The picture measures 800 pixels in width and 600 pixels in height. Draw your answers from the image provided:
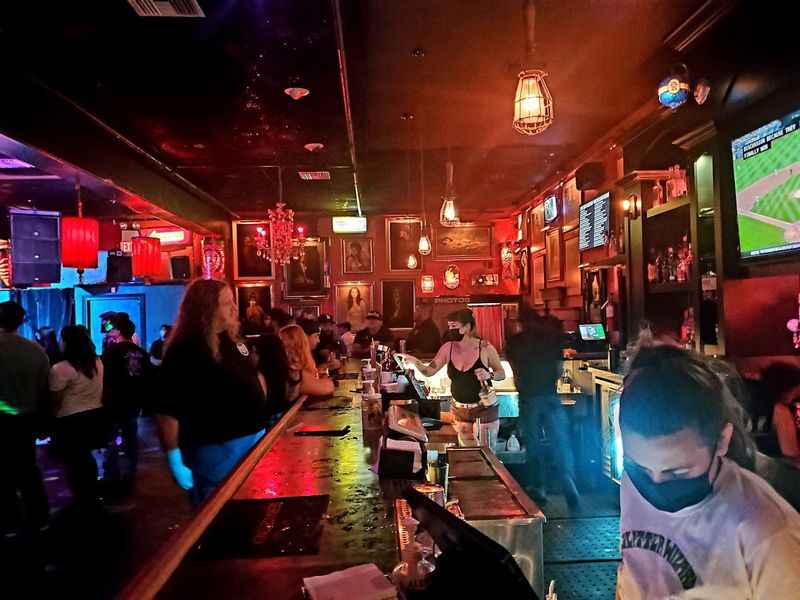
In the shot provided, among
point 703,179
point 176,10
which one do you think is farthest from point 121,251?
point 703,179

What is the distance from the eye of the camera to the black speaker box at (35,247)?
6.16m

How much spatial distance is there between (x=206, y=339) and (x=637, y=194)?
4.45 metres

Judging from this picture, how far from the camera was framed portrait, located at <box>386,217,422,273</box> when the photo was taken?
11.9 meters

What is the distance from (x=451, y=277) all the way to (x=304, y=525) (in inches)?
403

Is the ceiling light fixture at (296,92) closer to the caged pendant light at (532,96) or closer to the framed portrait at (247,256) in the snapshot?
the caged pendant light at (532,96)

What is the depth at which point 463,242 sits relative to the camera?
12.1m

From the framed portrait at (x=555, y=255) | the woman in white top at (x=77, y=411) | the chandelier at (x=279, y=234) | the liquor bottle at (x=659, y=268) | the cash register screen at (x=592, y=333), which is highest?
the chandelier at (x=279, y=234)

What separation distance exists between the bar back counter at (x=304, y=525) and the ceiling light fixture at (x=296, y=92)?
10.6 ft

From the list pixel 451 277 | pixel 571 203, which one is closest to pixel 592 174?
pixel 571 203

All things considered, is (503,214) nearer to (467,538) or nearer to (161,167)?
(161,167)

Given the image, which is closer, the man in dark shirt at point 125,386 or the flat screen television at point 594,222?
the man in dark shirt at point 125,386

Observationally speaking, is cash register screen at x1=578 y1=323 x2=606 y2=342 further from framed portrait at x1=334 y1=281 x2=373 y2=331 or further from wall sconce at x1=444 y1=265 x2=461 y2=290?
framed portrait at x1=334 y1=281 x2=373 y2=331

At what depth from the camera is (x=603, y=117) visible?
243 inches

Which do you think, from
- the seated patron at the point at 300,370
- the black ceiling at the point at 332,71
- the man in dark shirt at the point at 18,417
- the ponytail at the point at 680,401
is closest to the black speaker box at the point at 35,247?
the black ceiling at the point at 332,71
